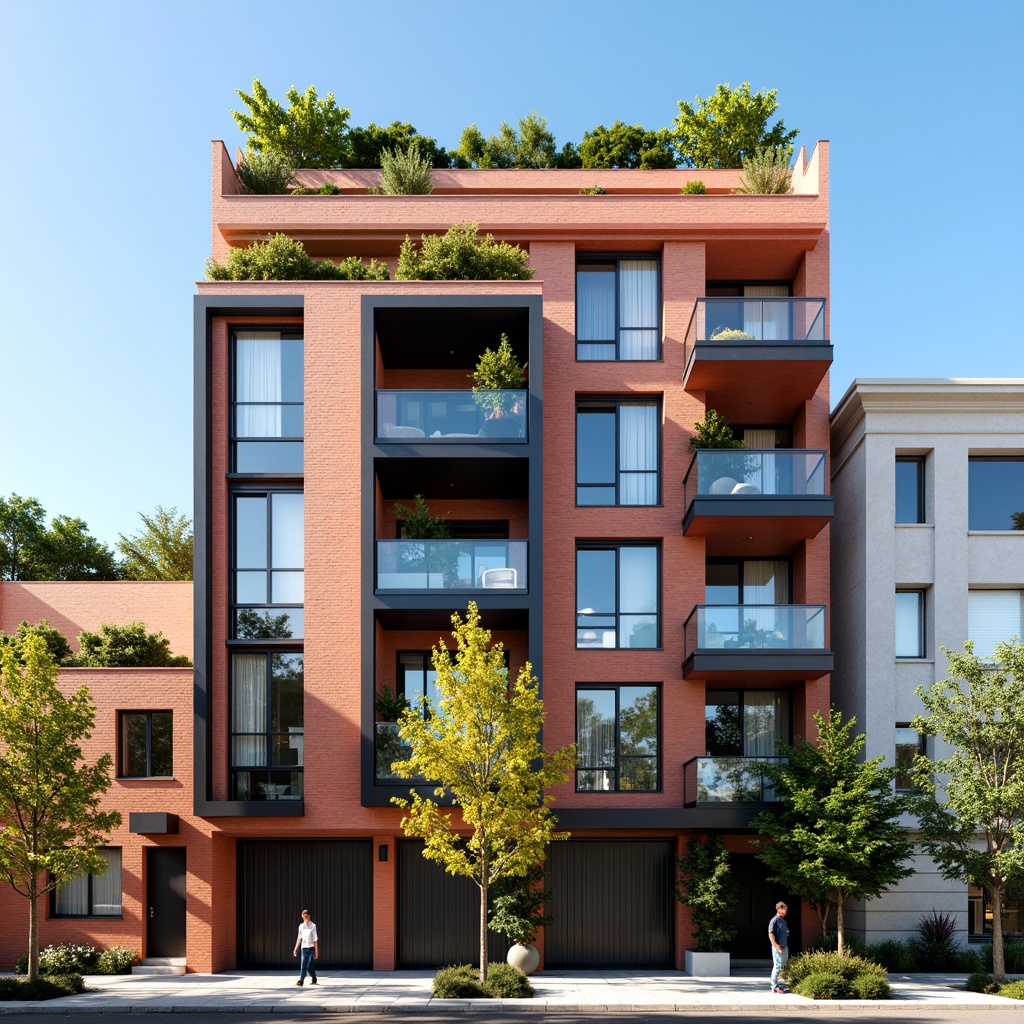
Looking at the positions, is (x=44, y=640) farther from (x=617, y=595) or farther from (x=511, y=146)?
(x=511, y=146)

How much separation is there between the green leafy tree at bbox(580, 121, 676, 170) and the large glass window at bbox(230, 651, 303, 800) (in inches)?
865

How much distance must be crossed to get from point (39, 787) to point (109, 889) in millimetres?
4767

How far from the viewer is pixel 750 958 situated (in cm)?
2289

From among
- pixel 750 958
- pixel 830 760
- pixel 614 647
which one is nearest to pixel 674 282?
pixel 614 647

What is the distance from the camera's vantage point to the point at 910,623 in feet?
79.3

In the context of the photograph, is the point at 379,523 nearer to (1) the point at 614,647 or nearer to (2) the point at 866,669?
(1) the point at 614,647

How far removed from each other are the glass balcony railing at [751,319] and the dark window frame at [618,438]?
2.10 m

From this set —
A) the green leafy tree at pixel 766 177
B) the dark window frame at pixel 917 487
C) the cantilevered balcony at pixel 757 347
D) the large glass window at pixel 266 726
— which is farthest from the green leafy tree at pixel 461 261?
the dark window frame at pixel 917 487

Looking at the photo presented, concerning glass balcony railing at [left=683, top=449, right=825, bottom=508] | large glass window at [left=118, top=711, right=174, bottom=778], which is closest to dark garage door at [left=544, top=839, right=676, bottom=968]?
glass balcony railing at [left=683, top=449, right=825, bottom=508]

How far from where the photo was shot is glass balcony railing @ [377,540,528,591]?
867 inches

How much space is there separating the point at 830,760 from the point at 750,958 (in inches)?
232

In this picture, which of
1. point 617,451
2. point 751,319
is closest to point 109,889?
point 617,451

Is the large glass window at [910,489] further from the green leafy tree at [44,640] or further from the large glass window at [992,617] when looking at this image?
the green leafy tree at [44,640]

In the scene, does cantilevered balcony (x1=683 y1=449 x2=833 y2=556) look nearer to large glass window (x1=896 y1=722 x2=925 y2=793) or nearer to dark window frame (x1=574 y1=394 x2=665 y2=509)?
dark window frame (x1=574 y1=394 x2=665 y2=509)
